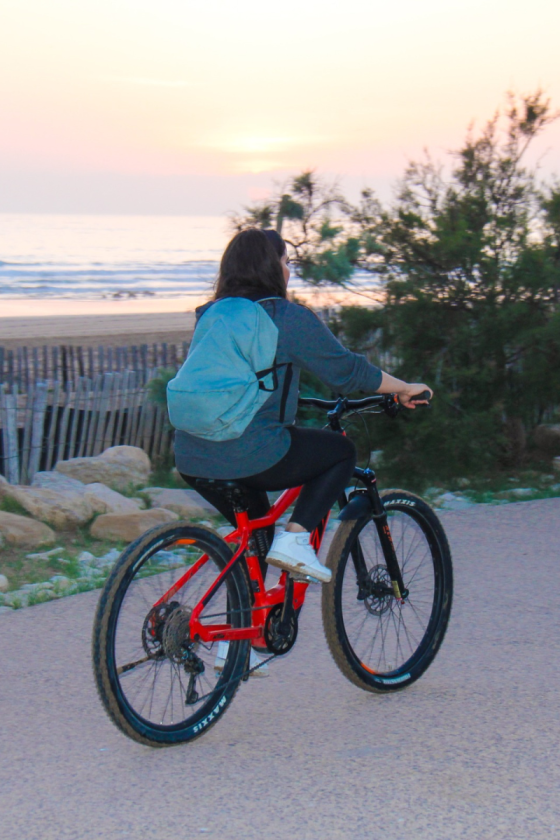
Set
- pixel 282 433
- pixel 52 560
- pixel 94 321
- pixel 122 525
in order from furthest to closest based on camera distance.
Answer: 1. pixel 94 321
2. pixel 122 525
3. pixel 52 560
4. pixel 282 433

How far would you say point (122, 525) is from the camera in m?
6.84

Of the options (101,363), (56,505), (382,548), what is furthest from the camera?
(101,363)

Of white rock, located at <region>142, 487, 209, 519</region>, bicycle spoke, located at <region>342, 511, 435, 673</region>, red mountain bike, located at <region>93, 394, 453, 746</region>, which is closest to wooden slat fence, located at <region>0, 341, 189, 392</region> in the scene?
white rock, located at <region>142, 487, 209, 519</region>

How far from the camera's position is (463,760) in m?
3.48

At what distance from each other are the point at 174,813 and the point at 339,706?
3.43 feet

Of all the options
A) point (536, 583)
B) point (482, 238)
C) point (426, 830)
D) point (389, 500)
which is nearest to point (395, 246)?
point (482, 238)

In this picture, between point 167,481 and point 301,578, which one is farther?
point 167,481

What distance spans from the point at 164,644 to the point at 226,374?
0.98 metres

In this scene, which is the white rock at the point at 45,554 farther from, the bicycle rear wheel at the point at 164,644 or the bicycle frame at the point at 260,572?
the bicycle frame at the point at 260,572

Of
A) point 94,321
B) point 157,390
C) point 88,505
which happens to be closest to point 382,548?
point 88,505

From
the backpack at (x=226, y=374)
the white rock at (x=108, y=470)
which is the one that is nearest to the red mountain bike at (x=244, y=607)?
the backpack at (x=226, y=374)

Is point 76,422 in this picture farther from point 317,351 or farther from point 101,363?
point 317,351

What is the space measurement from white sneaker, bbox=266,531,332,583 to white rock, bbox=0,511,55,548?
3.26 m

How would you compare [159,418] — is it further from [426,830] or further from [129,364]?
[426,830]
